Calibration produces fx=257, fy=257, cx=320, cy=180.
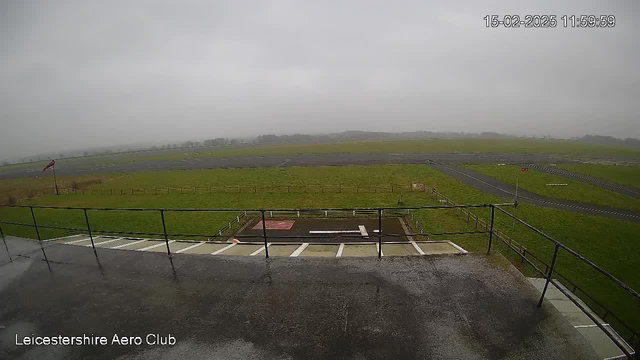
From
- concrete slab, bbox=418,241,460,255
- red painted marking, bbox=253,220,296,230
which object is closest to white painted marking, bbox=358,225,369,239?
concrete slab, bbox=418,241,460,255

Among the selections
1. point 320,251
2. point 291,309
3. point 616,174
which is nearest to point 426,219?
point 320,251

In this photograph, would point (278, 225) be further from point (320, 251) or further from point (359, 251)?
point (359, 251)

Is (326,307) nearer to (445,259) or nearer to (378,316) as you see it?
(378,316)

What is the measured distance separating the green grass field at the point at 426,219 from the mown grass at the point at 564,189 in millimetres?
7277

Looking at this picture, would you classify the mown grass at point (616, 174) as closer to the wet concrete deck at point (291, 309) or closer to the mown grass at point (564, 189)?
the mown grass at point (564, 189)

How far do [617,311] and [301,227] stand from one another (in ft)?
51.2

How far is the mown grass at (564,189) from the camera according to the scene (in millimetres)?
26078

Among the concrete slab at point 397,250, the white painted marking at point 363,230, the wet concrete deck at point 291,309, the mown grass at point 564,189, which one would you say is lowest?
the mown grass at point 564,189

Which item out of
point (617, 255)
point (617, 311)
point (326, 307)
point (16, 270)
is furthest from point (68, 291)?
point (617, 255)

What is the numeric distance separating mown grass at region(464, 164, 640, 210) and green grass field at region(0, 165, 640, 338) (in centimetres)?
728

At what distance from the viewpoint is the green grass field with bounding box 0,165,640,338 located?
13.3m

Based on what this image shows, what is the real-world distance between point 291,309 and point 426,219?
60.4ft

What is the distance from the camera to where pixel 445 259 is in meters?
5.23

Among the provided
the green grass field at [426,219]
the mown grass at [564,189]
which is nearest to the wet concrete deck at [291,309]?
the green grass field at [426,219]
